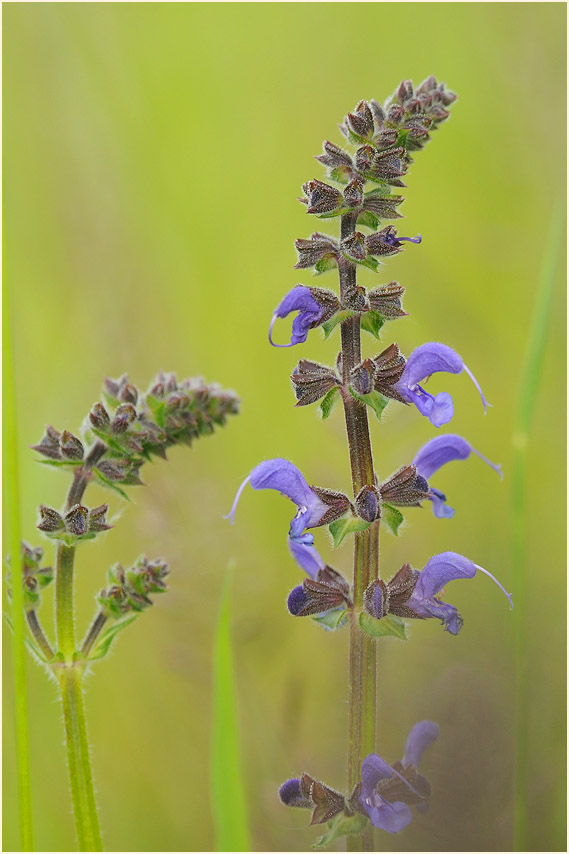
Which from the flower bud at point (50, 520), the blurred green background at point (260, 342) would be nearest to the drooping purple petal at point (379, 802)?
the flower bud at point (50, 520)

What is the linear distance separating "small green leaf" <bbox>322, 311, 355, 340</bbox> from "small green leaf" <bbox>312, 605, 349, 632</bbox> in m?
0.58

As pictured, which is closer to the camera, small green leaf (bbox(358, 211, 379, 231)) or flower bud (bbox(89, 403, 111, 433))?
small green leaf (bbox(358, 211, 379, 231))

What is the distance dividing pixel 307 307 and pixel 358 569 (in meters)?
0.55

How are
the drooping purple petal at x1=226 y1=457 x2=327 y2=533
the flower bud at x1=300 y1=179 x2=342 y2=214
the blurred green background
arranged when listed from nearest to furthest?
1. the flower bud at x1=300 y1=179 x2=342 y2=214
2. the drooping purple petal at x1=226 y1=457 x2=327 y2=533
3. the blurred green background

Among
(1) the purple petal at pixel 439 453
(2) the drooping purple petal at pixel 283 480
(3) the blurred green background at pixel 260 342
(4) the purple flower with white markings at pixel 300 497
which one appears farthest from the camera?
(3) the blurred green background at pixel 260 342

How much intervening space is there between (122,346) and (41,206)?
1261 millimetres

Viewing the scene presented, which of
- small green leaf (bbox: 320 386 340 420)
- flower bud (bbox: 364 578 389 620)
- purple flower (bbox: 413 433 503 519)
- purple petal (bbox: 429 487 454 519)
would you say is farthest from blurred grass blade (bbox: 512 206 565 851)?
small green leaf (bbox: 320 386 340 420)

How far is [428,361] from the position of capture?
1.81 metres

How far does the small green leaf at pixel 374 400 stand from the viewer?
1.64 m

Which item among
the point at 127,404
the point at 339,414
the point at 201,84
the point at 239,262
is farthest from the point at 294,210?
the point at 127,404

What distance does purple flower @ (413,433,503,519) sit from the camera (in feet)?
6.23

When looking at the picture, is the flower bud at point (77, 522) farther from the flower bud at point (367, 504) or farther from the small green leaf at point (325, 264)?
the small green leaf at point (325, 264)

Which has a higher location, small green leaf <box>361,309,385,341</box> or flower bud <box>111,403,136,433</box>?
small green leaf <box>361,309,385,341</box>

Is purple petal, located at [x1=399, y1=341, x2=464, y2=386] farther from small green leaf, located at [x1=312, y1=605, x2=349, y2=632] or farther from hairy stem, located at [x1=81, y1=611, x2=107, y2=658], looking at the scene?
hairy stem, located at [x1=81, y1=611, x2=107, y2=658]
